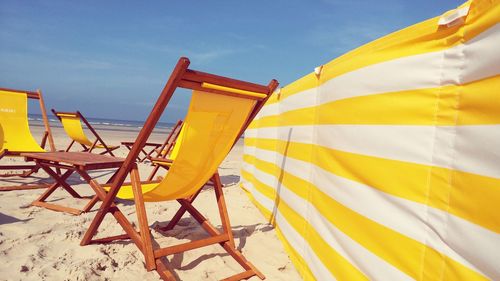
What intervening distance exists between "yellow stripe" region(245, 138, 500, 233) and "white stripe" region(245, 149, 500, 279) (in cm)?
2

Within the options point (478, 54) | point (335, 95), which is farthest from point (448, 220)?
point (335, 95)

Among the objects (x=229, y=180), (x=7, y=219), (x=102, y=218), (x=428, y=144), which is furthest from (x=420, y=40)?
(x=229, y=180)

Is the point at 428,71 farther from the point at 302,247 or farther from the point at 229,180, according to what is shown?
the point at 229,180

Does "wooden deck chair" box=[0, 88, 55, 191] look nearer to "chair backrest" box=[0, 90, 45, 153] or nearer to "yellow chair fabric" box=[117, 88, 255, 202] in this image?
"chair backrest" box=[0, 90, 45, 153]

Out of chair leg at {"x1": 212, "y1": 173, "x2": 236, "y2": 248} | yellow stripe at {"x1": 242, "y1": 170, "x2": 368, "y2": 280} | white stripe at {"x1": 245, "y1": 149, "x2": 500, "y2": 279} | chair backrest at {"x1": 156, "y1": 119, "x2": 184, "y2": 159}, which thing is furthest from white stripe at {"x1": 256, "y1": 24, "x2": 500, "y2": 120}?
chair backrest at {"x1": 156, "y1": 119, "x2": 184, "y2": 159}

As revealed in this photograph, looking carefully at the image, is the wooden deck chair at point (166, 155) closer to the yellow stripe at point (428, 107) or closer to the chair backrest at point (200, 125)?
the chair backrest at point (200, 125)

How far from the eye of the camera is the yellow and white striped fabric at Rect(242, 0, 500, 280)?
37.5 inches

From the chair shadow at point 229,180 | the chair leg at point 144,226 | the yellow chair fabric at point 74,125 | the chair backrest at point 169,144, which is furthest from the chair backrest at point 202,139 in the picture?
the yellow chair fabric at point 74,125

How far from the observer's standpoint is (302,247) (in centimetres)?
228

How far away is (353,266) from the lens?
1.54 m

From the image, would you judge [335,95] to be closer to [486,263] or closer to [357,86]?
[357,86]

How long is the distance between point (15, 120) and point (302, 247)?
4833 millimetres

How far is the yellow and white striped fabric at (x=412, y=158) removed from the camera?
0.95 metres

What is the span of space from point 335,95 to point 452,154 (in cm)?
94
